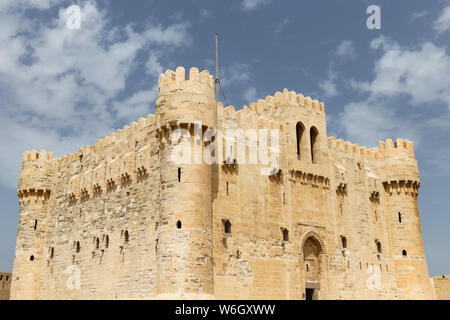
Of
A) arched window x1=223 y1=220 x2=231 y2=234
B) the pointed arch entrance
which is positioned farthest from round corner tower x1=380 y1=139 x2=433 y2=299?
arched window x1=223 y1=220 x2=231 y2=234

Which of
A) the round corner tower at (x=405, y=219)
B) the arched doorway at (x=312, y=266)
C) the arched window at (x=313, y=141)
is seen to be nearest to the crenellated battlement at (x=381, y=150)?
the round corner tower at (x=405, y=219)

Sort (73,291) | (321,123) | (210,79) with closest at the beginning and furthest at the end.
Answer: (210,79), (73,291), (321,123)

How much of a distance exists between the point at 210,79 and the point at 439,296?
21070 mm

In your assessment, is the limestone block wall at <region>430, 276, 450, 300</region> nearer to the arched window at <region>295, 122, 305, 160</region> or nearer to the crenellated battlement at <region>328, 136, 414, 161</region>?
the crenellated battlement at <region>328, 136, 414, 161</region>

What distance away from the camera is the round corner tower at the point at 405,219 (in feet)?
101

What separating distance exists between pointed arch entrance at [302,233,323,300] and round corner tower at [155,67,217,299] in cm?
702

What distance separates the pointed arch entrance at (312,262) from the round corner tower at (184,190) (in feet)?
23.0

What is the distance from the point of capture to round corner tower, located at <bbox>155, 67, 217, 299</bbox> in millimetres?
21078

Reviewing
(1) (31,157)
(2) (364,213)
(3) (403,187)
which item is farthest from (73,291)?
(3) (403,187)
